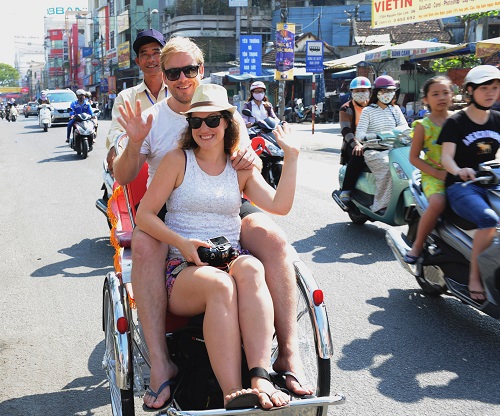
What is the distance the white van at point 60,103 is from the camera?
34344 mm

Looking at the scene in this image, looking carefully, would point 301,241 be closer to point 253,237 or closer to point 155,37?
point 155,37

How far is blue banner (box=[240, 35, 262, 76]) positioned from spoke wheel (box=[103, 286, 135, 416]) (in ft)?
124

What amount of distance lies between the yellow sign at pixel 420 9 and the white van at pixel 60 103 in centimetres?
1518

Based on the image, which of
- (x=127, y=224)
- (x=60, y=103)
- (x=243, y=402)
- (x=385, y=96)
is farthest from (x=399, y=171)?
(x=60, y=103)

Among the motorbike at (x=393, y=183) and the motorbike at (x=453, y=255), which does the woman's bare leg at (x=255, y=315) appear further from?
Answer: the motorbike at (x=393, y=183)

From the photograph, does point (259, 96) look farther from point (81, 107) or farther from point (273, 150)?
point (81, 107)

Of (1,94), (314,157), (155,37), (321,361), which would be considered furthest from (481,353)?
(1,94)

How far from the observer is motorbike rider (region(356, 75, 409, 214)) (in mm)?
7914

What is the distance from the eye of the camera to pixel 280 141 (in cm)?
367

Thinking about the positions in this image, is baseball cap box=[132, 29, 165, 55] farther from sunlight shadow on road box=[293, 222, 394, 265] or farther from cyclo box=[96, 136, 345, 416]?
sunlight shadow on road box=[293, 222, 394, 265]

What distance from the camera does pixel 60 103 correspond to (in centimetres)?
3469

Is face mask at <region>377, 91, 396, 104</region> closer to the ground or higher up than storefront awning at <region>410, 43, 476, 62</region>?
closer to the ground

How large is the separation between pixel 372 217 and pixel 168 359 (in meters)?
5.28

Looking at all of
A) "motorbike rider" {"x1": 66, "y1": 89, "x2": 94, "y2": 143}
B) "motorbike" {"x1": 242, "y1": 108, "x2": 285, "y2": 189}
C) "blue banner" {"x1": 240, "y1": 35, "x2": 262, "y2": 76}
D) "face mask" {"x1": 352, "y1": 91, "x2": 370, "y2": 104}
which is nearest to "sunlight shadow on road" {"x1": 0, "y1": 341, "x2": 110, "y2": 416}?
"face mask" {"x1": 352, "y1": 91, "x2": 370, "y2": 104}
